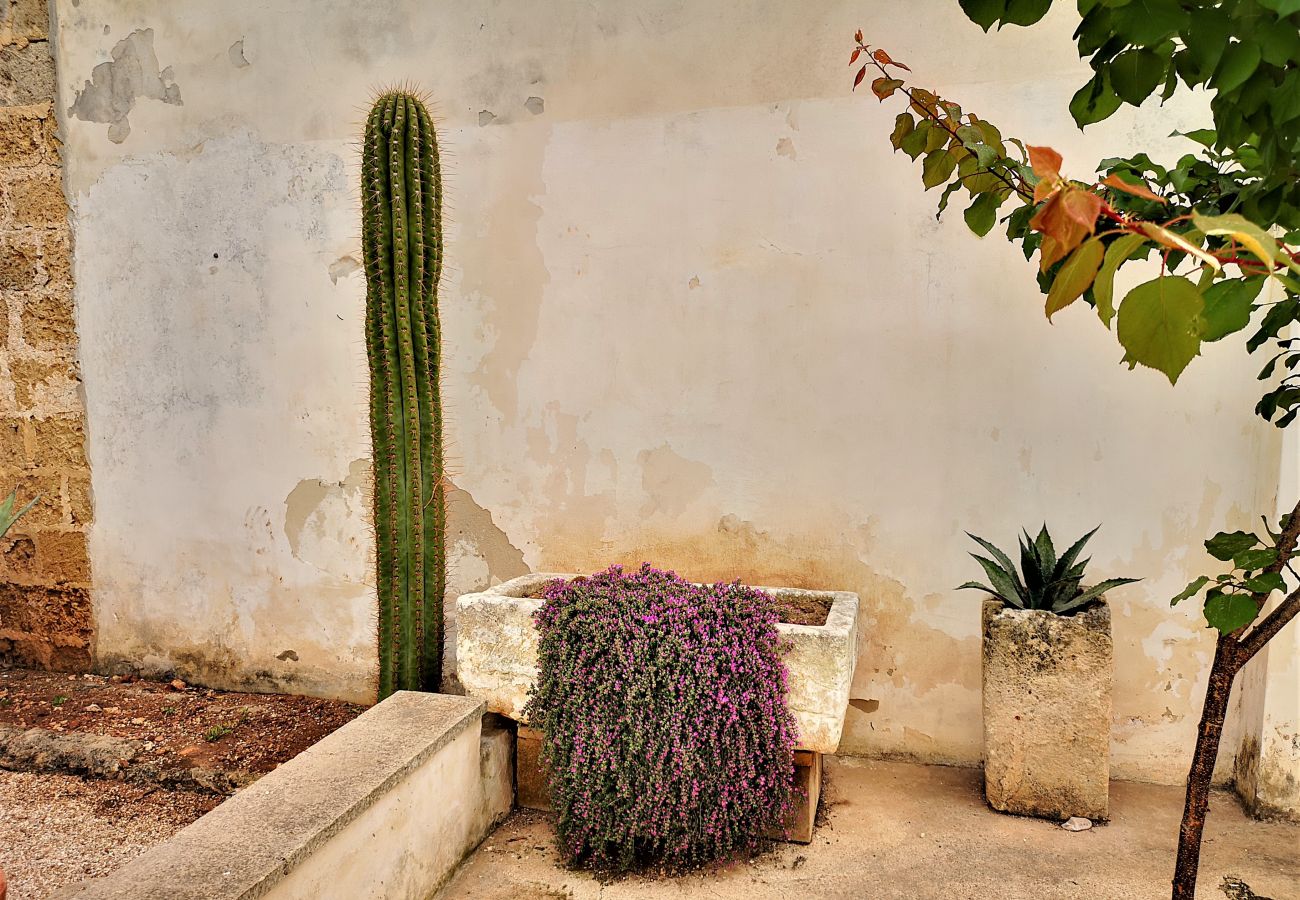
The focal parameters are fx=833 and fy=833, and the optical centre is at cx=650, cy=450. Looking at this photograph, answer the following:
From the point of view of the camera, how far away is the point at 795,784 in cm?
222

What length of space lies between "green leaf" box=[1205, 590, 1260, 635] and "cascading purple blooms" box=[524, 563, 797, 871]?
96 cm

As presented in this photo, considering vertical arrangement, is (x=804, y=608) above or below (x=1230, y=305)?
below

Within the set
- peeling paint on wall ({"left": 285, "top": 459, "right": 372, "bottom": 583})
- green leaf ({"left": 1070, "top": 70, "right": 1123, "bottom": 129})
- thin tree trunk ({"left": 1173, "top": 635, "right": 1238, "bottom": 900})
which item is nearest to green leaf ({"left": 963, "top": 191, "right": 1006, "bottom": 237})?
green leaf ({"left": 1070, "top": 70, "right": 1123, "bottom": 129})

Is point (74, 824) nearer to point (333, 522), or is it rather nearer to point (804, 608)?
point (333, 522)

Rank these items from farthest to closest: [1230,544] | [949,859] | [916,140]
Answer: [949,859]
[1230,544]
[916,140]

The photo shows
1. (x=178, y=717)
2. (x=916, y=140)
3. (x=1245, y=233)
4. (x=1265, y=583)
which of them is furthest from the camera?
(x=178, y=717)

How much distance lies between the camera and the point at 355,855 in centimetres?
169

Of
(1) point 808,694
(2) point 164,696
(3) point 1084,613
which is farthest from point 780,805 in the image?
(2) point 164,696

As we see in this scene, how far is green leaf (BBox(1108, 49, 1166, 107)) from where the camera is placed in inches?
32.0

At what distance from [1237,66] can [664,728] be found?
168 cm

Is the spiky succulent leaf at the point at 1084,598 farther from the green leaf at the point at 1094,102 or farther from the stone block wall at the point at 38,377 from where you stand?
the stone block wall at the point at 38,377

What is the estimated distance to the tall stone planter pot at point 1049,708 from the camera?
2219 mm

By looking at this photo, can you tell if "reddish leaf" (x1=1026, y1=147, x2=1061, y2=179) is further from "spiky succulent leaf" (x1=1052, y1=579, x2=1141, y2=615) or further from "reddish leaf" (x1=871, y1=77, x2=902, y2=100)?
"spiky succulent leaf" (x1=1052, y1=579, x2=1141, y2=615)

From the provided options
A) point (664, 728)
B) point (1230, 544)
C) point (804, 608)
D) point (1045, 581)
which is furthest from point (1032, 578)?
point (664, 728)
